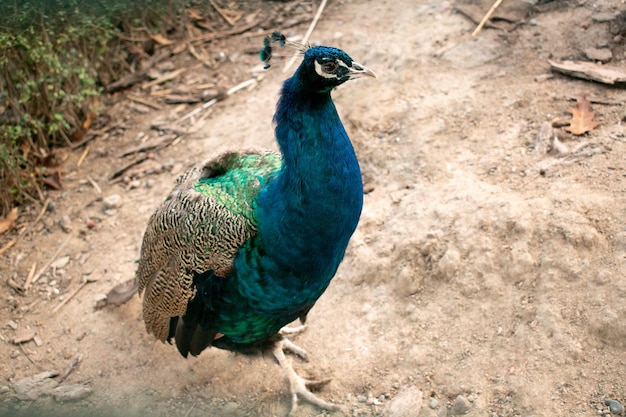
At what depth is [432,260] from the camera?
3346 millimetres

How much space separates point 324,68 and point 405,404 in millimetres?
1489

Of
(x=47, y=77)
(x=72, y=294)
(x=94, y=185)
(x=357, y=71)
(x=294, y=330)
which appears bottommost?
(x=294, y=330)

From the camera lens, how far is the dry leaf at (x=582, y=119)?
3518 millimetres

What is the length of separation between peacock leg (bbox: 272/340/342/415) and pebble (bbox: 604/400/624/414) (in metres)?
1.17

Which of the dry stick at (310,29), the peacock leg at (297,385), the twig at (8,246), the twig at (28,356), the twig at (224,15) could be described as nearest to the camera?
the peacock leg at (297,385)

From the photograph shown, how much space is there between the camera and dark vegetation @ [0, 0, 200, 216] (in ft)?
13.5

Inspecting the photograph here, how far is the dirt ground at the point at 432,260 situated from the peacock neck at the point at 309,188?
0.80 metres

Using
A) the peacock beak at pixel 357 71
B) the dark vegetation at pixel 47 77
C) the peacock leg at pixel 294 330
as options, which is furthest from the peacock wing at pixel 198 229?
the dark vegetation at pixel 47 77

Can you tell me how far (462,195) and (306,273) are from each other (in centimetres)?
114

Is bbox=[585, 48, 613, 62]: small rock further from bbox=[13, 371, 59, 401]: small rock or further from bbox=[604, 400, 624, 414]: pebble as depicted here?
bbox=[13, 371, 59, 401]: small rock

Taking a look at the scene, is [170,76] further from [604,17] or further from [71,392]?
[604,17]

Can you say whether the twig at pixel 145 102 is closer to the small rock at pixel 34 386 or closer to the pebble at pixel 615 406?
the small rock at pixel 34 386

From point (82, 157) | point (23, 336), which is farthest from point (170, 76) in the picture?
point (23, 336)

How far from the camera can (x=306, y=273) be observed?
2729 millimetres
